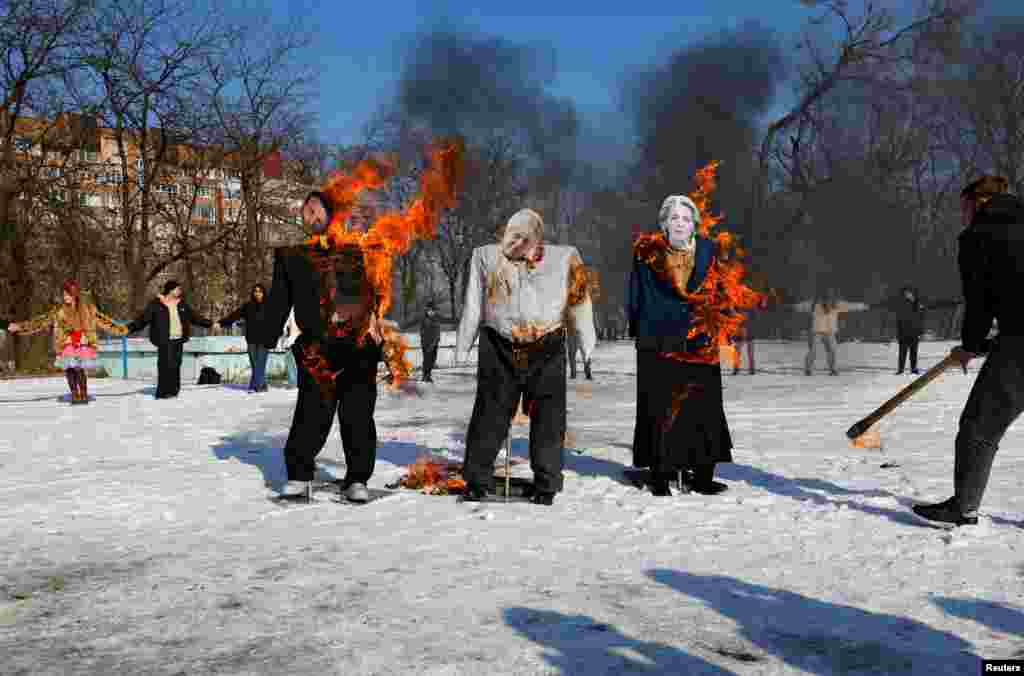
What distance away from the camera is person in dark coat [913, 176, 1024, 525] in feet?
15.7

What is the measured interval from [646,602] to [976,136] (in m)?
33.0

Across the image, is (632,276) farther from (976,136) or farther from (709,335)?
(976,136)

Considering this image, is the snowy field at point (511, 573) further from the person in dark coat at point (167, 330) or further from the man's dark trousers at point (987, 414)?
the person in dark coat at point (167, 330)

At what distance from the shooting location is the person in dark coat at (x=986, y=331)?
15.7ft

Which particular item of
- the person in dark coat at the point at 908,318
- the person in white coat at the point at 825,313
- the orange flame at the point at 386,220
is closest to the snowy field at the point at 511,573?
the orange flame at the point at 386,220

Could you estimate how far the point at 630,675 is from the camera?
2934mm

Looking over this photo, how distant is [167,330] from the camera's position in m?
15.0

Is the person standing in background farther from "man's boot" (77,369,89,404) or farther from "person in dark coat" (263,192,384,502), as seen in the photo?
"person in dark coat" (263,192,384,502)

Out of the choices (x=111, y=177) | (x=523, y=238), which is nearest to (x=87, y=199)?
(x=111, y=177)

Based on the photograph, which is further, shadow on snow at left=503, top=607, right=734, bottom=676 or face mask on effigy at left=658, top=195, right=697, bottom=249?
face mask on effigy at left=658, top=195, right=697, bottom=249

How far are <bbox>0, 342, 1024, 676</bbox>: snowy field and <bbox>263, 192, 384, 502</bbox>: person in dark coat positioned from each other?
348mm

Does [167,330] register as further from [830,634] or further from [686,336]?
[830,634]

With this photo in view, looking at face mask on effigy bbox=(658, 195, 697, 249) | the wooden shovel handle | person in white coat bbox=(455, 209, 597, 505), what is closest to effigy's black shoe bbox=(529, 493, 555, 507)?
person in white coat bbox=(455, 209, 597, 505)

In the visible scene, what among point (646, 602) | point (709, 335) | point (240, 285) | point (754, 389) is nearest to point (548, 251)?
point (709, 335)
